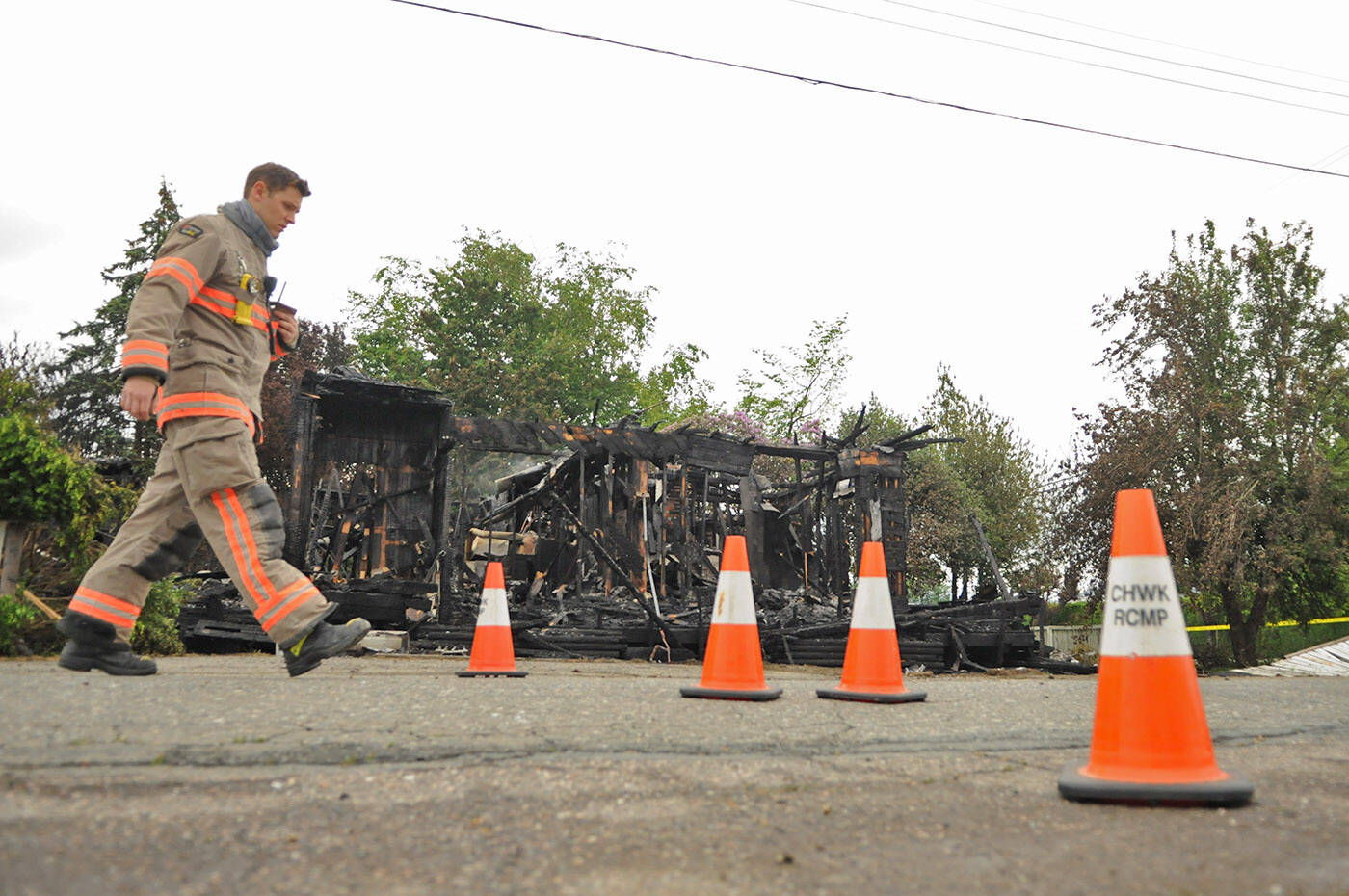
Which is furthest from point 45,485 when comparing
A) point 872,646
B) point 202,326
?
point 872,646

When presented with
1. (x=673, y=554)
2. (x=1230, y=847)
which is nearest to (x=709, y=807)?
(x=1230, y=847)

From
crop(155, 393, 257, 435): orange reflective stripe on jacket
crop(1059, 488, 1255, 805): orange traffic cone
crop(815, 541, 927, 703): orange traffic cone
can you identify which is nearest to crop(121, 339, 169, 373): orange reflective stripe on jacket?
crop(155, 393, 257, 435): orange reflective stripe on jacket

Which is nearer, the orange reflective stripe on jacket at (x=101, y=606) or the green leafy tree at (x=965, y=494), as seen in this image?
the orange reflective stripe on jacket at (x=101, y=606)

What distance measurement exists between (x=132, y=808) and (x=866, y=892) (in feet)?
5.27

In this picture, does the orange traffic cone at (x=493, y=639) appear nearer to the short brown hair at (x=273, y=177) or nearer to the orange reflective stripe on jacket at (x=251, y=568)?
the orange reflective stripe on jacket at (x=251, y=568)

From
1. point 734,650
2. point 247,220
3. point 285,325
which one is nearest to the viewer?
point 247,220

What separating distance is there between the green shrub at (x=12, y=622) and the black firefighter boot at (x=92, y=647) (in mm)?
2470

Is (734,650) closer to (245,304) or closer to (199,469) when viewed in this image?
(199,469)

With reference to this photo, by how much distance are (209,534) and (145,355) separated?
0.81m

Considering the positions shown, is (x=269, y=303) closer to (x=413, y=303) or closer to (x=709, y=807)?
(x=709, y=807)

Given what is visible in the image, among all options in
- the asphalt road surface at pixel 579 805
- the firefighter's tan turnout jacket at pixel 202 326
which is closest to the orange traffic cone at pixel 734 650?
the asphalt road surface at pixel 579 805

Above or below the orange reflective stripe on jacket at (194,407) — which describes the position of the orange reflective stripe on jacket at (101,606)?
below

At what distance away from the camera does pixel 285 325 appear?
4.96m

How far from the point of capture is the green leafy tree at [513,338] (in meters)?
38.7
